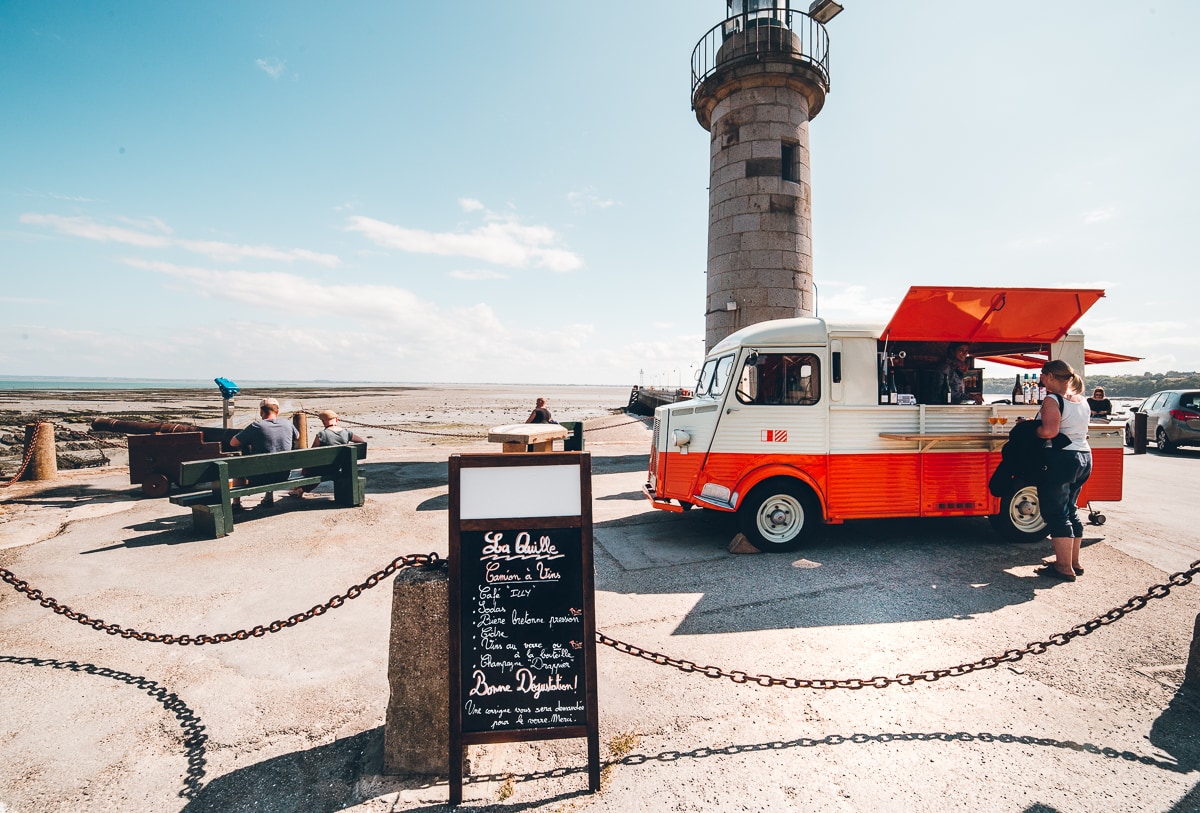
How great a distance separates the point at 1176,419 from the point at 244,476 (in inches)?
927

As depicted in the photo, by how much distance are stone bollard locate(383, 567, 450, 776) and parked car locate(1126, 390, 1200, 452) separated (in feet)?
67.9

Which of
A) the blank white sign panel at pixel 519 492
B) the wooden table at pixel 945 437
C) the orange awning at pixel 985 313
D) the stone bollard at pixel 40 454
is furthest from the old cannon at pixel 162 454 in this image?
the orange awning at pixel 985 313

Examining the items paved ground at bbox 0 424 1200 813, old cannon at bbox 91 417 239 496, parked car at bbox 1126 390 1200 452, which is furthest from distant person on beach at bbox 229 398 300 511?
parked car at bbox 1126 390 1200 452

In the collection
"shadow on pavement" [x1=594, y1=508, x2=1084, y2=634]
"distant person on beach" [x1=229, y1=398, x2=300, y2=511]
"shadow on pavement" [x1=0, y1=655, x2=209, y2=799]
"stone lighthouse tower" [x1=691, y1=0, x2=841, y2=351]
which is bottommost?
"shadow on pavement" [x1=0, y1=655, x2=209, y2=799]

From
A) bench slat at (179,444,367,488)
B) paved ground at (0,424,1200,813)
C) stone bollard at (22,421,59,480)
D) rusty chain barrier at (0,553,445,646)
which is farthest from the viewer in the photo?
stone bollard at (22,421,59,480)

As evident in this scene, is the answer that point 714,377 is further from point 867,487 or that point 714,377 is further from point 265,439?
point 265,439

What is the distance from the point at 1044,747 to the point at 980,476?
14.3ft

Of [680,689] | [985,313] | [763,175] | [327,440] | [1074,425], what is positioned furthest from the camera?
[763,175]

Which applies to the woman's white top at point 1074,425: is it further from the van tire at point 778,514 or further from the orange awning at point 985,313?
the van tire at point 778,514

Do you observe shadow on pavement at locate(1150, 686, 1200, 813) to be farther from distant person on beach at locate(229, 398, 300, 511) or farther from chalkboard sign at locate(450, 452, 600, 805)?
distant person on beach at locate(229, 398, 300, 511)

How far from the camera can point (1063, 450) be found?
18.1ft

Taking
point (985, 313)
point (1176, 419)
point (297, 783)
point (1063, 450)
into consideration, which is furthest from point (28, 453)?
point (1176, 419)

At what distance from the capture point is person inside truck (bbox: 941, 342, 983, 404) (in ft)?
24.0

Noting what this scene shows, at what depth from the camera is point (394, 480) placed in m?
11.7
